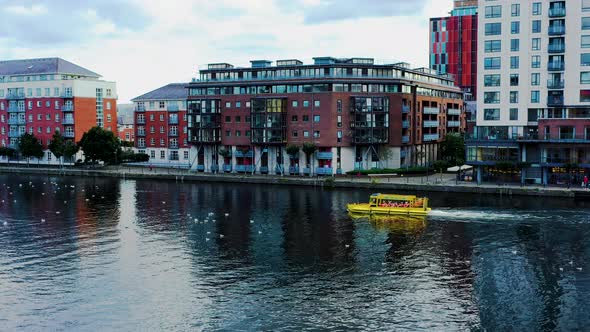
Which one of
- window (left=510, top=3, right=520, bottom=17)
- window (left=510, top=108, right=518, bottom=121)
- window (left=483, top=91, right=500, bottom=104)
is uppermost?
window (left=510, top=3, right=520, bottom=17)

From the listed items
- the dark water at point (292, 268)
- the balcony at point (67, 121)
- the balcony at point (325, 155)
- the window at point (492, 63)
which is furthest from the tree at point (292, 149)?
the balcony at point (67, 121)

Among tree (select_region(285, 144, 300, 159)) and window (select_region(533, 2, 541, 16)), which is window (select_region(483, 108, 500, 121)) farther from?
tree (select_region(285, 144, 300, 159))

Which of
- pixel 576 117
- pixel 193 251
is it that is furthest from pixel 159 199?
pixel 576 117

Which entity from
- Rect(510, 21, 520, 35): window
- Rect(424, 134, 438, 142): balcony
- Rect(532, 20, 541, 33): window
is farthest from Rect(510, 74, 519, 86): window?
Rect(424, 134, 438, 142): balcony

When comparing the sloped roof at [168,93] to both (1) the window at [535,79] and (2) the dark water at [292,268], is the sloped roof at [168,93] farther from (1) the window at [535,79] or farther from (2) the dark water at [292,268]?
(1) the window at [535,79]

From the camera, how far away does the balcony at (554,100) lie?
4087 inches

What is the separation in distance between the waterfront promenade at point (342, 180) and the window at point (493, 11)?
27106 mm

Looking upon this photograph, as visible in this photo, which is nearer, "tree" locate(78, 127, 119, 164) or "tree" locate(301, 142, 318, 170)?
"tree" locate(301, 142, 318, 170)

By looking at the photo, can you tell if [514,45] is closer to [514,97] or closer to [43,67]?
[514,97]

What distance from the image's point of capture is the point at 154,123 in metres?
164

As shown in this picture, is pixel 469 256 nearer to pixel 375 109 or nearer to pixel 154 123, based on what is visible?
pixel 375 109

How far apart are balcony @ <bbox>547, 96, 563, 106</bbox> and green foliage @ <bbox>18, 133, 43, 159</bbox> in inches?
4511

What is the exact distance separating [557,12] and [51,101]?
116 metres

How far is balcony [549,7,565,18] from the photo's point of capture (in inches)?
4079
